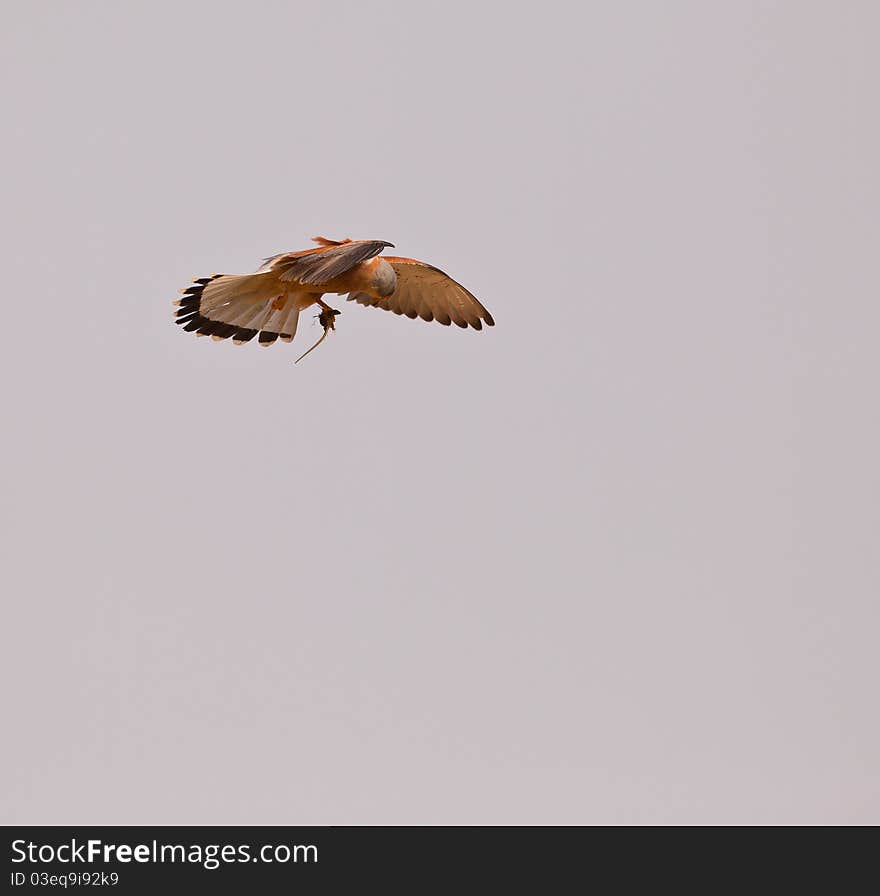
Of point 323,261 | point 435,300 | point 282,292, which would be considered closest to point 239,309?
point 282,292

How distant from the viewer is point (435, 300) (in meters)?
17.0

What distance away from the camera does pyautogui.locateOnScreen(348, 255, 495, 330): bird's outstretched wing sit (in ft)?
54.8

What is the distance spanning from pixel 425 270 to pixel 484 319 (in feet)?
3.40

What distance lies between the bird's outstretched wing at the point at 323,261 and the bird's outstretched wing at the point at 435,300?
170cm

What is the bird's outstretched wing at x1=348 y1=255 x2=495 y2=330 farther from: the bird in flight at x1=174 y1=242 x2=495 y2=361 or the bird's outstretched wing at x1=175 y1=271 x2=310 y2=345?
the bird's outstretched wing at x1=175 y1=271 x2=310 y2=345

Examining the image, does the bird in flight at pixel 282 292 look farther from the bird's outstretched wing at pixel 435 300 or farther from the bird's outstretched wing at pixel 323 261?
the bird's outstretched wing at pixel 435 300

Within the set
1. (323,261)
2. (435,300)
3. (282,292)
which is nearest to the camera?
(323,261)

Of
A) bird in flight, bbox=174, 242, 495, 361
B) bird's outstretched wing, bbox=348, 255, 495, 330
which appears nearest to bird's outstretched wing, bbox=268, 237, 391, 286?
bird in flight, bbox=174, 242, 495, 361

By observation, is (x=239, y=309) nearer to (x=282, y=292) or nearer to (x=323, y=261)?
(x=282, y=292)

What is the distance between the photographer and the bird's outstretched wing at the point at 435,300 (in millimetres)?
16703

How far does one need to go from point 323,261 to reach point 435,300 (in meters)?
2.69

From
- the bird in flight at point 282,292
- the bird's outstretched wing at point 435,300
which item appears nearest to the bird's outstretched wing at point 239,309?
the bird in flight at point 282,292

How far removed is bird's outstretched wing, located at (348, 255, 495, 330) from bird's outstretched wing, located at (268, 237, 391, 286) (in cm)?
170
